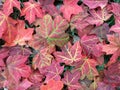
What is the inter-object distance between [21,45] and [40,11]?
181mm

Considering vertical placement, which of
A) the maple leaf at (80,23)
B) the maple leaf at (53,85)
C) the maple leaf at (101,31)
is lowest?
the maple leaf at (53,85)

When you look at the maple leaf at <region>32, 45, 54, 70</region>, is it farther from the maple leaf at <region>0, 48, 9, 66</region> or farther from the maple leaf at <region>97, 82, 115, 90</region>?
the maple leaf at <region>97, 82, 115, 90</region>

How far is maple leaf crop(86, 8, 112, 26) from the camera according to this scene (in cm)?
129

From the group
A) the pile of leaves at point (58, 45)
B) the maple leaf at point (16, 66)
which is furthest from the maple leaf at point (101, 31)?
the maple leaf at point (16, 66)

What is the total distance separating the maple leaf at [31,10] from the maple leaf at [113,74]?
410 millimetres

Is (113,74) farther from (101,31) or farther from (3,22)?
(3,22)

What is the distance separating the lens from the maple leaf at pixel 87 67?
1.29 metres

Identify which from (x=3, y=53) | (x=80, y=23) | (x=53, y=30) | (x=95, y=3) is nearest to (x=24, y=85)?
(x=3, y=53)

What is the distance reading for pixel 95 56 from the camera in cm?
132

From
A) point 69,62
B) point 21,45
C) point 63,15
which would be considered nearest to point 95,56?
point 69,62

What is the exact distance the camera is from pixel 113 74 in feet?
4.25

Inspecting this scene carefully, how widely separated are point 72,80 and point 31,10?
1.21ft

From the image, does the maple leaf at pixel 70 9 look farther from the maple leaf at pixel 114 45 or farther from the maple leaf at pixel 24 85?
the maple leaf at pixel 24 85

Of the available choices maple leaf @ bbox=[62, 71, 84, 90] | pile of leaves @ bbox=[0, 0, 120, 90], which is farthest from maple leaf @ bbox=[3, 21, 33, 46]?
maple leaf @ bbox=[62, 71, 84, 90]
